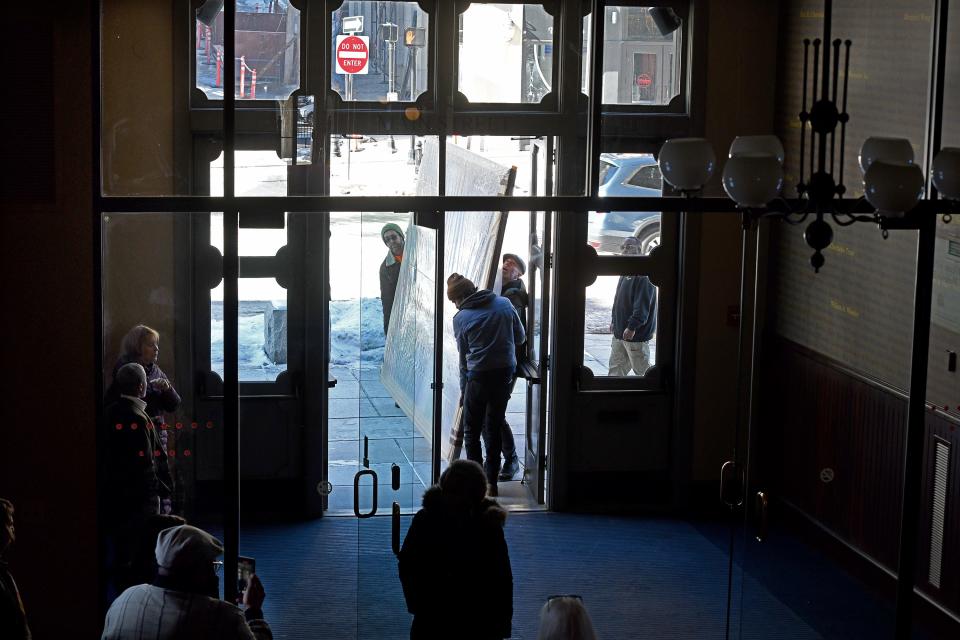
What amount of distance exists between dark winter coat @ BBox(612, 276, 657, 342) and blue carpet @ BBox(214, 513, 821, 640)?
3.69 ft

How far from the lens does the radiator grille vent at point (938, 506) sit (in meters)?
5.48

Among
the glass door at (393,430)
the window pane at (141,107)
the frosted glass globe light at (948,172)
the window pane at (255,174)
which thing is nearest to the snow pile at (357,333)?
the glass door at (393,430)

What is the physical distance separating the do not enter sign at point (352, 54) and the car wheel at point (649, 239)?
185 centimetres

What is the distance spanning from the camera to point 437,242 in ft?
19.0

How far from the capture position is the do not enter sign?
558cm

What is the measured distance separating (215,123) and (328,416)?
150cm

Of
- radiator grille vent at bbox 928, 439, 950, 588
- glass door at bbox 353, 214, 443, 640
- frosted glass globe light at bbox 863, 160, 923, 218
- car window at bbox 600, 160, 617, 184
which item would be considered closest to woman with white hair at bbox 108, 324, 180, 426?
glass door at bbox 353, 214, 443, 640

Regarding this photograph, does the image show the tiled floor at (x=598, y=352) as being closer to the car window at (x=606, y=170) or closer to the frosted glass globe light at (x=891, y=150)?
the car window at (x=606, y=170)

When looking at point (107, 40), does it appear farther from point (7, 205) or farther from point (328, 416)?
point (328, 416)

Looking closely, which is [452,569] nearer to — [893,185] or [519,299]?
[893,185]

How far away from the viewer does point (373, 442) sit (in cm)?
562

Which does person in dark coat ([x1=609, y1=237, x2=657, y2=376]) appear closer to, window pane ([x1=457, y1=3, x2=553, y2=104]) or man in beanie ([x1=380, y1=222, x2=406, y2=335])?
A: window pane ([x1=457, y1=3, x2=553, y2=104])

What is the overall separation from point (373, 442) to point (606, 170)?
1722 mm

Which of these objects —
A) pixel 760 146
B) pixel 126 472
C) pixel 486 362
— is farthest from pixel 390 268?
pixel 760 146
